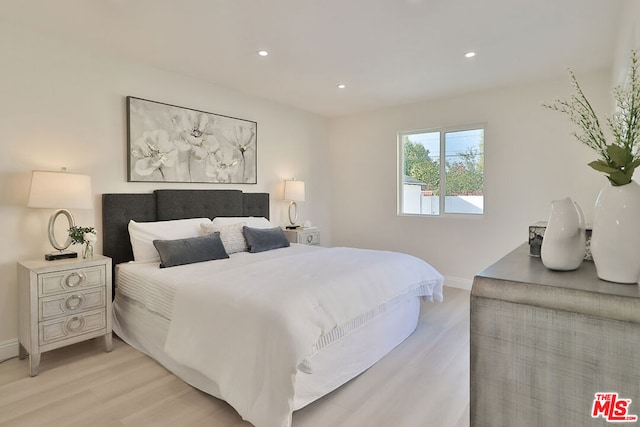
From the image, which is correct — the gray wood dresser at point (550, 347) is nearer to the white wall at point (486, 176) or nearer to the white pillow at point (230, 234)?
the white pillow at point (230, 234)

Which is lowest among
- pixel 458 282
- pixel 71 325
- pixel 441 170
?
pixel 458 282

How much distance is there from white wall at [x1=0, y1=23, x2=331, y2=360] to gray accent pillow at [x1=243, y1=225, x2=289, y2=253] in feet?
2.84

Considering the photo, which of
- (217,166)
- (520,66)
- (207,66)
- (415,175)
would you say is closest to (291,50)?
(207,66)

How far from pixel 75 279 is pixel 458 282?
4309mm

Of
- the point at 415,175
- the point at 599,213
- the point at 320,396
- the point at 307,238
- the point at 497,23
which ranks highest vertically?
the point at 497,23

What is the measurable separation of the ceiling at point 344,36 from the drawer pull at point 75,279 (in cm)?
194

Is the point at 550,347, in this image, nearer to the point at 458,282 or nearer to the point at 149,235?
the point at 149,235

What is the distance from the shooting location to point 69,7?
93.9 inches

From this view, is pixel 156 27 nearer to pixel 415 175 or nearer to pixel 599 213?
pixel 599 213

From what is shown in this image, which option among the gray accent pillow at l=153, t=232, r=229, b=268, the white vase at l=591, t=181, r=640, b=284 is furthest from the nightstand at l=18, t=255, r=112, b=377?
the white vase at l=591, t=181, r=640, b=284

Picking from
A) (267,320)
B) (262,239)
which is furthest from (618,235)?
(262,239)

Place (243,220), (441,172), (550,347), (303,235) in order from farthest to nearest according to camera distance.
Answer: (441,172), (303,235), (243,220), (550,347)

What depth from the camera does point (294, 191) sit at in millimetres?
4699

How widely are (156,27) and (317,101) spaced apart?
2.45 m
